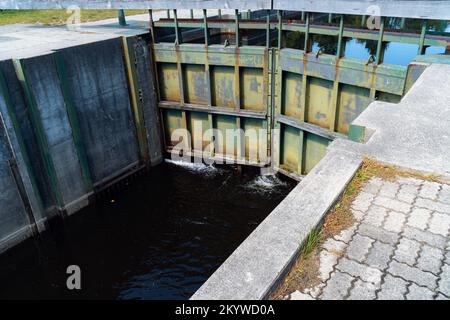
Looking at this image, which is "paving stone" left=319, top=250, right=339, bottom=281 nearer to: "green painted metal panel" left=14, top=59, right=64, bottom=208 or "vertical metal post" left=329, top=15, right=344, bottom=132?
"vertical metal post" left=329, top=15, right=344, bottom=132

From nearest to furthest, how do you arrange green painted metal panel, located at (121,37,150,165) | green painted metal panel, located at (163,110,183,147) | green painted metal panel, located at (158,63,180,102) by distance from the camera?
green painted metal panel, located at (121,37,150,165) → green painted metal panel, located at (158,63,180,102) → green painted metal panel, located at (163,110,183,147)

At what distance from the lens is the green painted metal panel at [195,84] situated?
1025 cm

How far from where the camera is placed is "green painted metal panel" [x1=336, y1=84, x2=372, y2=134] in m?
7.98

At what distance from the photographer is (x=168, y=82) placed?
10.8 m

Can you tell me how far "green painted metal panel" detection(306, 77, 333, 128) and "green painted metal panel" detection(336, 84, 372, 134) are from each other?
30 centimetres

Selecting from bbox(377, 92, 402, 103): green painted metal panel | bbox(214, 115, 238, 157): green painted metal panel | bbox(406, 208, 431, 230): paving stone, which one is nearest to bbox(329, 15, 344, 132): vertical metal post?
bbox(377, 92, 402, 103): green painted metal panel

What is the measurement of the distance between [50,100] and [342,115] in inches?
270

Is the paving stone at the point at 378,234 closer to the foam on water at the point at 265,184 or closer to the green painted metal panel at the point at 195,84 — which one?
the foam on water at the point at 265,184

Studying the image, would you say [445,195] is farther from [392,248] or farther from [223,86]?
[223,86]

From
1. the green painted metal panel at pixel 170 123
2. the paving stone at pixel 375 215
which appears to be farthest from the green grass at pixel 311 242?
the green painted metal panel at pixel 170 123

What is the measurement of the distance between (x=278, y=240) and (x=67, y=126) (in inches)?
289

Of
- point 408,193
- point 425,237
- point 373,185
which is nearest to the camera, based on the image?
point 425,237

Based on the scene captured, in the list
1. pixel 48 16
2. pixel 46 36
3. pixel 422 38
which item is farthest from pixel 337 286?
pixel 48 16
